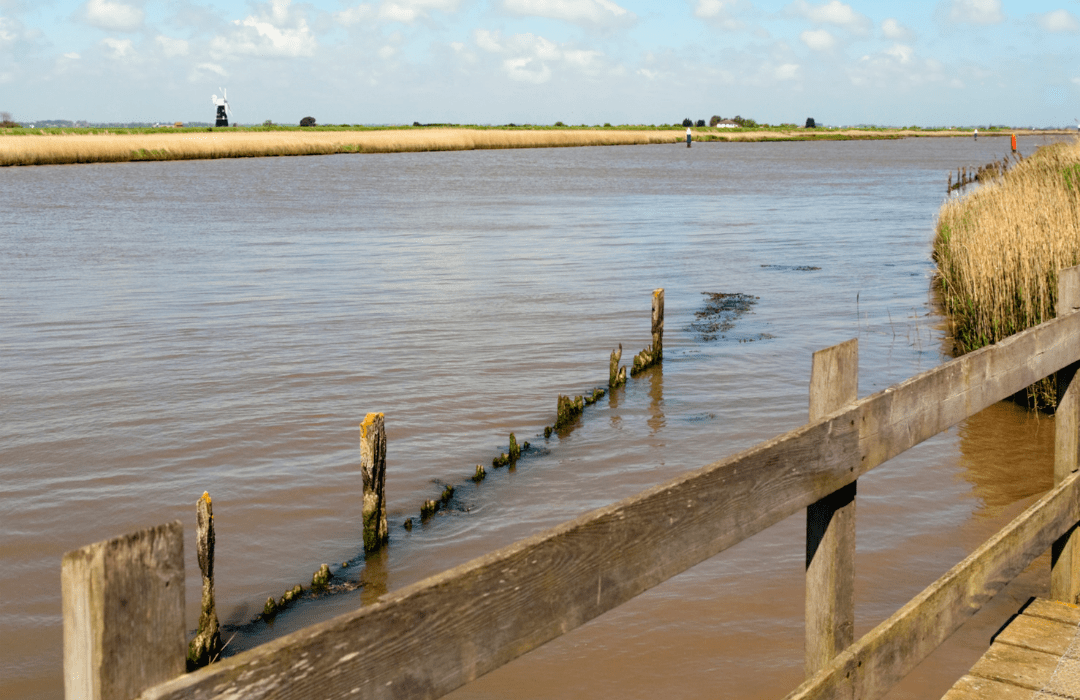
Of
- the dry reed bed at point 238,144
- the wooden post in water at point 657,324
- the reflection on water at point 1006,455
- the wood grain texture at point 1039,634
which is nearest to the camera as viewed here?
the wood grain texture at point 1039,634

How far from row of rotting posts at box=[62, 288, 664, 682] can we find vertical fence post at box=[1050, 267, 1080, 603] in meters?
4.06

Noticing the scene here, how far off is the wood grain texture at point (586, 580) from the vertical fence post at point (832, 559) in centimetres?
7

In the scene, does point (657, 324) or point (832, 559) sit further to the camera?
point (657, 324)

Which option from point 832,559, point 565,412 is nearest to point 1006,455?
point 565,412

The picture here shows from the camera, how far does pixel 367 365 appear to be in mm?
13672

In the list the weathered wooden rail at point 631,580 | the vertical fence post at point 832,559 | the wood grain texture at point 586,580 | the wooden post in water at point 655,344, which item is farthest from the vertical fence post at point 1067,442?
the wooden post in water at point 655,344

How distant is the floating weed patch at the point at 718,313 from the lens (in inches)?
640

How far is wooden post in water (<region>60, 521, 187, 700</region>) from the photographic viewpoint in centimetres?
139

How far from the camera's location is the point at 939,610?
3494 millimetres

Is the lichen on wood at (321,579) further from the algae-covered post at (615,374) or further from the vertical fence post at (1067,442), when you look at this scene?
the algae-covered post at (615,374)

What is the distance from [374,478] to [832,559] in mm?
4975

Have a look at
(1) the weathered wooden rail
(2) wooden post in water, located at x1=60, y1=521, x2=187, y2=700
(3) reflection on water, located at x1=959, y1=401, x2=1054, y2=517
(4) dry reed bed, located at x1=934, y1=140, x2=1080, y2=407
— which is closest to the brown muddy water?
(3) reflection on water, located at x1=959, y1=401, x2=1054, y2=517

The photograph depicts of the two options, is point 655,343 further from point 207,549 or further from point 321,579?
point 207,549

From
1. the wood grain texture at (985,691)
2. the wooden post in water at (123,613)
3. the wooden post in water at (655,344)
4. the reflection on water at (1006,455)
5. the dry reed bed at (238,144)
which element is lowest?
the reflection on water at (1006,455)
